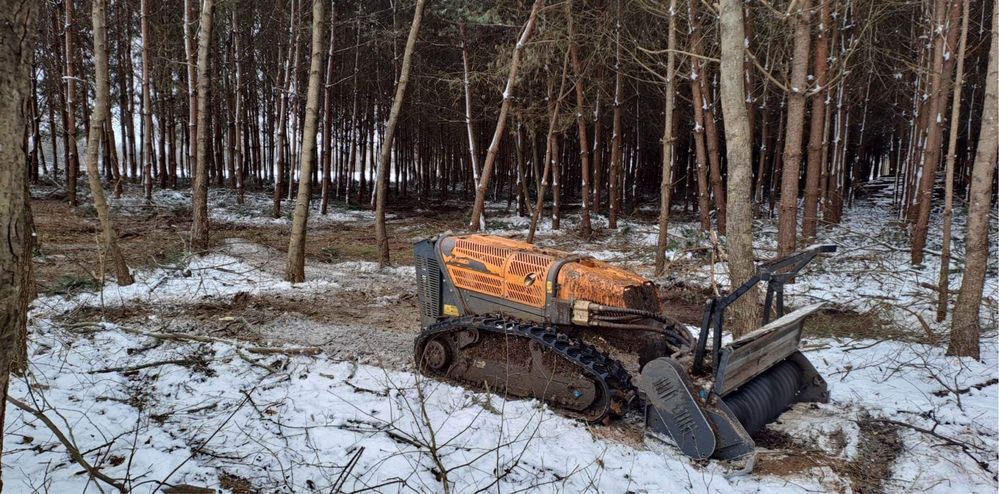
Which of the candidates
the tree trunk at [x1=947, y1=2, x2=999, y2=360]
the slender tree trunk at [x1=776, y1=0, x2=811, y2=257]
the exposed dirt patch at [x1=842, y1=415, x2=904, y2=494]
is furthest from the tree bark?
the exposed dirt patch at [x1=842, y1=415, x2=904, y2=494]

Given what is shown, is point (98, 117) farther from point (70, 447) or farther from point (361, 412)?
point (70, 447)

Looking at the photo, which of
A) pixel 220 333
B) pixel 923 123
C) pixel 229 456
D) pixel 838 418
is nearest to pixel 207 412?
pixel 229 456

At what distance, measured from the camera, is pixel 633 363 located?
5016mm

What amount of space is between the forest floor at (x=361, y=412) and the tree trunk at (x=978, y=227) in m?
0.28

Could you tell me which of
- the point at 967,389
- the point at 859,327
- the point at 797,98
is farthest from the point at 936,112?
the point at 967,389

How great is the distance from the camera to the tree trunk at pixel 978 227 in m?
5.71

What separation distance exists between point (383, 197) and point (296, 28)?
30.0ft

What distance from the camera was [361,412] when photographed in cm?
458

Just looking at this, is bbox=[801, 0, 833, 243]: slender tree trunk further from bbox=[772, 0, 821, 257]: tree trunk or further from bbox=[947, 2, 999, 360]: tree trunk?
bbox=[947, 2, 999, 360]: tree trunk

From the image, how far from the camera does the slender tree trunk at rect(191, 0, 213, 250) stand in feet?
33.6

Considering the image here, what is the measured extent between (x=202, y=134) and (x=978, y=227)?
11.7 metres

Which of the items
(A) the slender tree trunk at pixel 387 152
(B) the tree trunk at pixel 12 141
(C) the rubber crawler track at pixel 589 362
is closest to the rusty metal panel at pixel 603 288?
(C) the rubber crawler track at pixel 589 362

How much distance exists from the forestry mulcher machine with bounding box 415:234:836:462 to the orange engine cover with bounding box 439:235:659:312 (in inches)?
0.4

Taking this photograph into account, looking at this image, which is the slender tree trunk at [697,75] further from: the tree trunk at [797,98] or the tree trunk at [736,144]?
the tree trunk at [736,144]
